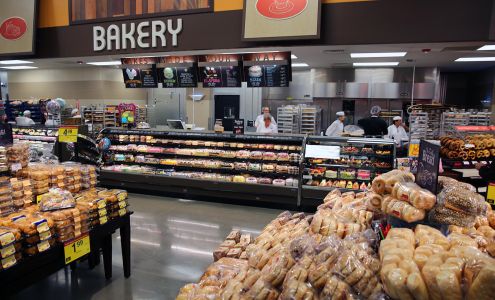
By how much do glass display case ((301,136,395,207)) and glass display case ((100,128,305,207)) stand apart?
230mm

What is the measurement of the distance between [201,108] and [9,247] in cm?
876

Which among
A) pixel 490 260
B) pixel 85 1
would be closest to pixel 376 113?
pixel 85 1

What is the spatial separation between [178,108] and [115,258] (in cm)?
822

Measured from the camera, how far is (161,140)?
7488mm

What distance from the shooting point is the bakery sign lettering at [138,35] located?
21.0ft

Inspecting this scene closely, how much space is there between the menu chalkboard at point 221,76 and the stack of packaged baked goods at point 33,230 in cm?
493

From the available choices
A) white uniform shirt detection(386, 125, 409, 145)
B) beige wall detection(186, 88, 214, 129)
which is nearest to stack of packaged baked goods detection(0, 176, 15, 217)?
white uniform shirt detection(386, 125, 409, 145)

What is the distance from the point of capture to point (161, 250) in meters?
4.70

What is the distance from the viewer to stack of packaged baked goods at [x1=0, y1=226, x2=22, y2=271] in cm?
238

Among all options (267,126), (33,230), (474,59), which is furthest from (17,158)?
(474,59)

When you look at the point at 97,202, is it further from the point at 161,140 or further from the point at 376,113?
the point at 376,113

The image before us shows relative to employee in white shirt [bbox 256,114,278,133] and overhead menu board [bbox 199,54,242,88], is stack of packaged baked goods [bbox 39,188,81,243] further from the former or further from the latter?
employee in white shirt [bbox 256,114,278,133]

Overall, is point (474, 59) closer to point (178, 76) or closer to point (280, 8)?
Answer: point (280, 8)

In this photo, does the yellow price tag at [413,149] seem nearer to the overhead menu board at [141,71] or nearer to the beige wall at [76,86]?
the overhead menu board at [141,71]
